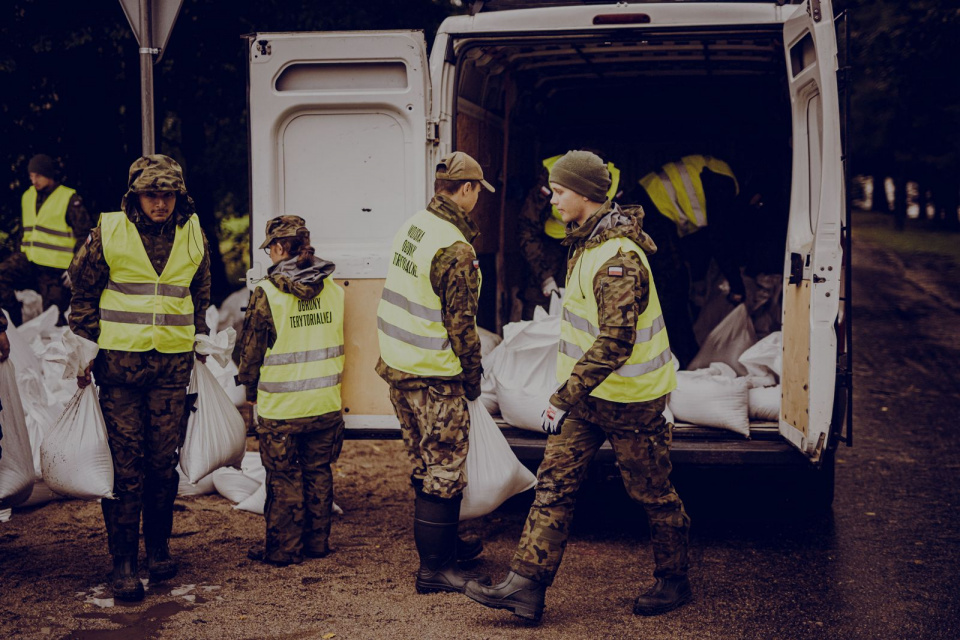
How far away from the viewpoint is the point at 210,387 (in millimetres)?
4852

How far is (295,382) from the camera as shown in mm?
4844

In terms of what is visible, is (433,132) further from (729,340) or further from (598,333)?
(729,340)

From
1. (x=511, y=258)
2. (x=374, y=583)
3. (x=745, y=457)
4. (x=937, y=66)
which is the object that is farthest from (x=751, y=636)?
(x=937, y=66)

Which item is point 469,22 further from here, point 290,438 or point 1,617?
point 1,617

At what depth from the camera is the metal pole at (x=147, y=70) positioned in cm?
481

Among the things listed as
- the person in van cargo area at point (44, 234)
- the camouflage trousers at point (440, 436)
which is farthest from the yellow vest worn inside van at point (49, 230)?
the camouflage trousers at point (440, 436)

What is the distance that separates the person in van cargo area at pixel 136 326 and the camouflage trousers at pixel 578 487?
5.17ft

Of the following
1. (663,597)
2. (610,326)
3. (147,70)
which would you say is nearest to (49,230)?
(147,70)

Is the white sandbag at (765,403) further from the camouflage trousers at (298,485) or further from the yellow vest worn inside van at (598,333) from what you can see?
the camouflage trousers at (298,485)

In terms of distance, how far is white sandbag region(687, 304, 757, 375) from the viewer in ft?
21.2

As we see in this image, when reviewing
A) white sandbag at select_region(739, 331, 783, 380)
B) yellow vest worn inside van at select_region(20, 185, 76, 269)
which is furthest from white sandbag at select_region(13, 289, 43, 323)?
white sandbag at select_region(739, 331, 783, 380)

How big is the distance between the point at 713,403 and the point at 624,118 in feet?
11.0

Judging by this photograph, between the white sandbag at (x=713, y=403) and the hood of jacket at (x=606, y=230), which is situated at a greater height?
the hood of jacket at (x=606, y=230)

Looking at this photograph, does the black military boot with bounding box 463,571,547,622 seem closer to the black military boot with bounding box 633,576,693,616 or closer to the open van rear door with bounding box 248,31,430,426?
the black military boot with bounding box 633,576,693,616
